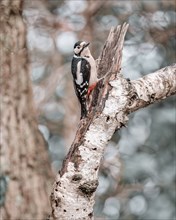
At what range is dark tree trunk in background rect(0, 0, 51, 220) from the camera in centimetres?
605

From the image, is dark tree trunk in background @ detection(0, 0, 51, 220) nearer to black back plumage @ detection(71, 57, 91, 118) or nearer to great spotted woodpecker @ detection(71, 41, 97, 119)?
great spotted woodpecker @ detection(71, 41, 97, 119)

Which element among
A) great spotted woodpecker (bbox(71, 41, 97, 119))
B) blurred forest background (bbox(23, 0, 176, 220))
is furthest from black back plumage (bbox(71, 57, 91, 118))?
blurred forest background (bbox(23, 0, 176, 220))

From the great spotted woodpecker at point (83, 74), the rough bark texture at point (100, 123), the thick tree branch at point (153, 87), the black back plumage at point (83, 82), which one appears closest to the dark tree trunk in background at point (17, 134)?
the great spotted woodpecker at point (83, 74)

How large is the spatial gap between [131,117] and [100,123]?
6.84 metres

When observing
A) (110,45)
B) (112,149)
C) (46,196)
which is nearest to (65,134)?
(112,149)

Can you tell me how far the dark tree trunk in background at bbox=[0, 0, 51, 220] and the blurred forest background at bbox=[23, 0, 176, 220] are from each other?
208 cm

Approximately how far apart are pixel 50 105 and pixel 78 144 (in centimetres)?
687

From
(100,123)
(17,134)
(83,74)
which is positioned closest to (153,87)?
A: (100,123)

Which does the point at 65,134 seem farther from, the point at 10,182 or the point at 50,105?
the point at 10,182

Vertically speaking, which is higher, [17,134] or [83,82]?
[83,82]

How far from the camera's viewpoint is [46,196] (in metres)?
6.51

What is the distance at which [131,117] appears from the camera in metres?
10.4

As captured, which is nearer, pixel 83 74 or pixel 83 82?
pixel 83 82

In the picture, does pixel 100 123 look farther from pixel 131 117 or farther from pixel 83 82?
pixel 131 117
